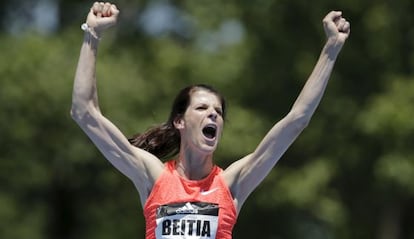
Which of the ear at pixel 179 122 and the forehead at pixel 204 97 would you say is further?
the ear at pixel 179 122

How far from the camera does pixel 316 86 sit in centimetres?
696

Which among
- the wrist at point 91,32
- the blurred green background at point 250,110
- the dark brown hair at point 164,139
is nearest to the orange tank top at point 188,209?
the dark brown hair at point 164,139

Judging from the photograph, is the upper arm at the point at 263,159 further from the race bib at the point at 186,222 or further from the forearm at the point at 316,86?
the race bib at the point at 186,222

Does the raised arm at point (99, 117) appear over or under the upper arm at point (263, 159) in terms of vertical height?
over

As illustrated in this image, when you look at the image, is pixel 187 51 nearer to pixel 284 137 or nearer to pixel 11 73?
pixel 11 73

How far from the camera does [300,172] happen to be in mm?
22047

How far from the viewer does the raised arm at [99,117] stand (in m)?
6.91

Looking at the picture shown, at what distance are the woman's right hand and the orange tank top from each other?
0.77 metres

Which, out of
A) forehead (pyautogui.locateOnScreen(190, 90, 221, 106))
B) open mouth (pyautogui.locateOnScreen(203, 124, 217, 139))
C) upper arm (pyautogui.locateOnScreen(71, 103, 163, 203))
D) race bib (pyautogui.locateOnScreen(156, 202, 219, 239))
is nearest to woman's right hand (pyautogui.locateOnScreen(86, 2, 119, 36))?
upper arm (pyautogui.locateOnScreen(71, 103, 163, 203))

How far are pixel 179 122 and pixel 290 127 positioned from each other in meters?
0.63

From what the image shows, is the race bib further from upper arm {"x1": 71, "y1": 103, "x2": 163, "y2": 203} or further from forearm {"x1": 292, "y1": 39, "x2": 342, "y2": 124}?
forearm {"x1": 292, "y1": 39, "x2": 342, "y2": 124}

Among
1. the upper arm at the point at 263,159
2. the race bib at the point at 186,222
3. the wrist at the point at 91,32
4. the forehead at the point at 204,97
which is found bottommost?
the race bib at the point at 186,222

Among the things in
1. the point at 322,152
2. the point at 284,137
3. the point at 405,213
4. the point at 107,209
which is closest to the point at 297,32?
the point at 322,152

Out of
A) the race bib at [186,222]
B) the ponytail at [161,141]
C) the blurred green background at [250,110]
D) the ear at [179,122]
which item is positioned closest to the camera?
the race bib at [186,222]
